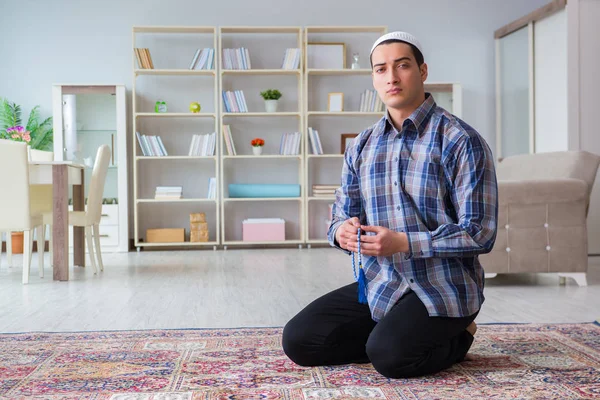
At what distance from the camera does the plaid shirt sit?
176 cm

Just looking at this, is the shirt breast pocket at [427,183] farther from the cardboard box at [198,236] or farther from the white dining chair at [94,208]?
the cardboard box at [198,236]

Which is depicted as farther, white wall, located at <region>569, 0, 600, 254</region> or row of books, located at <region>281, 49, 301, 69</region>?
row of books, located at <region>281, 49, 301, 69</region>

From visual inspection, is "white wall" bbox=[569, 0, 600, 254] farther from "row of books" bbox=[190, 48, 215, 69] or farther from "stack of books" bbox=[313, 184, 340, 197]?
"row of books" bbox=[190, 48, 215, 69]

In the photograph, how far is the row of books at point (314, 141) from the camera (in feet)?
20.8

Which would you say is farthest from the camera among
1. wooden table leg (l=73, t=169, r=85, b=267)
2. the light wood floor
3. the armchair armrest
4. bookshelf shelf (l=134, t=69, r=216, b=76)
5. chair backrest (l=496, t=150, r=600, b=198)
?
bookshelf shelf (l=134, t=69, r=216, b=76)

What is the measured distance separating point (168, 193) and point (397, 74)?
4.64 metres

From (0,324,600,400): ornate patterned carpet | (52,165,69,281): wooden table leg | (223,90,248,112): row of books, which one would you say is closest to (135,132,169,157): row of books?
(223,90,248,112): row of books

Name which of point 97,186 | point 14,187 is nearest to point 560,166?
point 97,186

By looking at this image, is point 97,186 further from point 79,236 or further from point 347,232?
point 347,232

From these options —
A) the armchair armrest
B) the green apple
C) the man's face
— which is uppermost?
the green apple

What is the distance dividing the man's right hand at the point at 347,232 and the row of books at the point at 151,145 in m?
4.57

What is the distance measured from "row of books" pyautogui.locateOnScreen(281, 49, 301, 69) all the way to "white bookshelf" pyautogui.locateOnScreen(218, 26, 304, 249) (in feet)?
0.55

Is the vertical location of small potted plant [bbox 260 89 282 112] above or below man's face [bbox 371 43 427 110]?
above

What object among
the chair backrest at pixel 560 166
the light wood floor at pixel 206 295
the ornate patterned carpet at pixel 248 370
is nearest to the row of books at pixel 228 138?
the light wood floor at pixel 206 295
